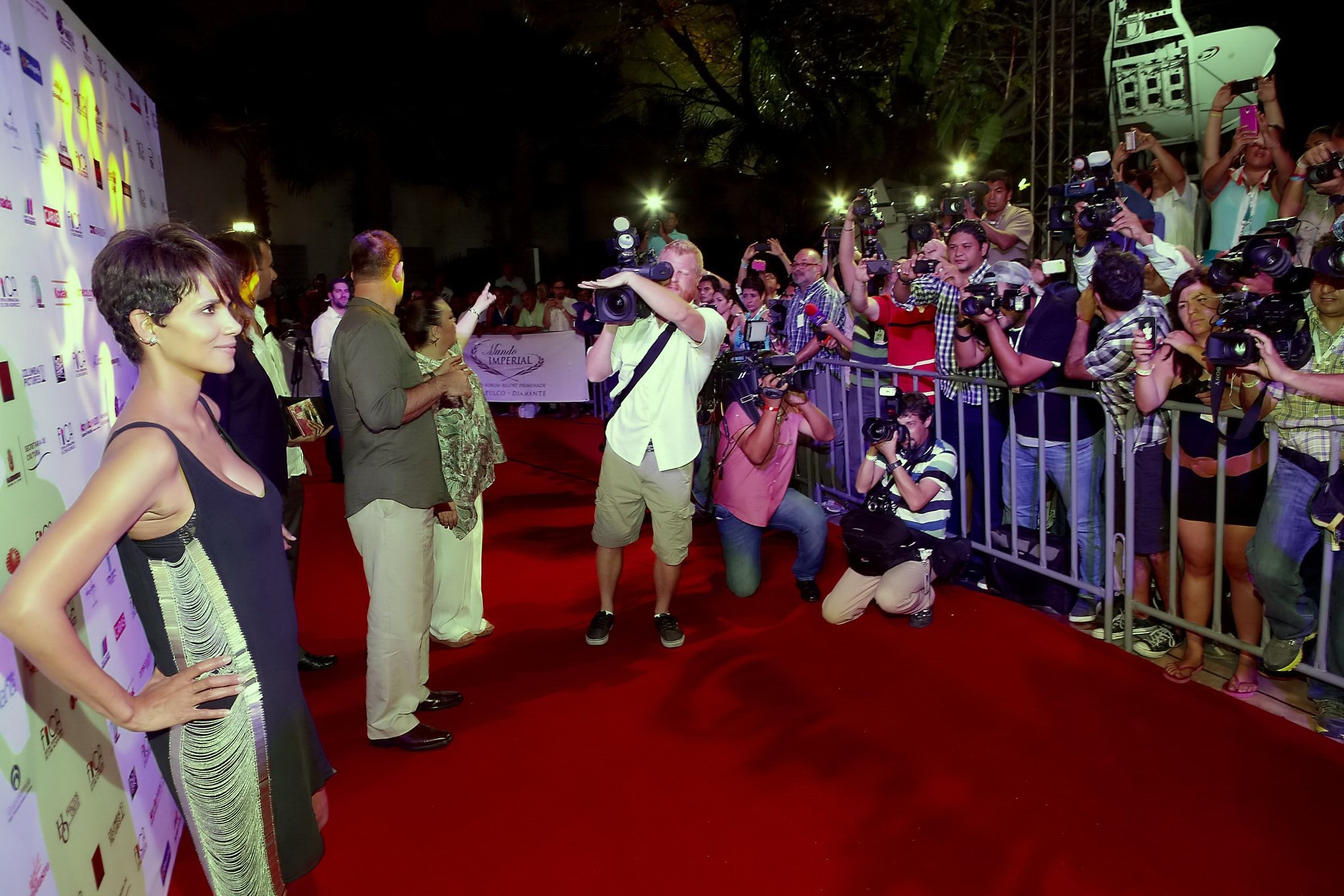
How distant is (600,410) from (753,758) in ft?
25.2

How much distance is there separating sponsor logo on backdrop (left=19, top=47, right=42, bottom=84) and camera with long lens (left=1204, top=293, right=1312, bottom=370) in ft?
11.6

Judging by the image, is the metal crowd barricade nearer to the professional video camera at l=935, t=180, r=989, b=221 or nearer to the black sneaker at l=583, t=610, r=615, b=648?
the professional video camera at l=935, t=180, r=989, b=221

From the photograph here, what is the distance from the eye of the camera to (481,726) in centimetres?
351

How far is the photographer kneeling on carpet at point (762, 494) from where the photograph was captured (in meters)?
4.72

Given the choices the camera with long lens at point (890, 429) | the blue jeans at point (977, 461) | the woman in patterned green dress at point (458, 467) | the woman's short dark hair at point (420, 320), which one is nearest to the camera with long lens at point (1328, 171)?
the blue jeans at point (977, 461)

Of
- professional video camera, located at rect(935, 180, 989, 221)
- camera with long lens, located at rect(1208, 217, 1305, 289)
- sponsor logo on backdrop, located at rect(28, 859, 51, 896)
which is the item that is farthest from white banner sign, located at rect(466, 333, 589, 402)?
sponsor logo on backdrop, located at rect(28, 859, 51, 896)

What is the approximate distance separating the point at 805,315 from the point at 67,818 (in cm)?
544

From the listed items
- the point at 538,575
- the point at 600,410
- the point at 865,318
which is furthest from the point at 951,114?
the point at 538,575

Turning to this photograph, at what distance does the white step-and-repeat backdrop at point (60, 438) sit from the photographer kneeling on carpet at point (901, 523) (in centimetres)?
293

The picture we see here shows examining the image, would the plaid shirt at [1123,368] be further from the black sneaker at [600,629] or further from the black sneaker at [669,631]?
the black sneaker at [600,629]

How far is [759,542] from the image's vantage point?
4805 millimetres

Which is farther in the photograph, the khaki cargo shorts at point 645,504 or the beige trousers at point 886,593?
the beige trousers at point 886,593

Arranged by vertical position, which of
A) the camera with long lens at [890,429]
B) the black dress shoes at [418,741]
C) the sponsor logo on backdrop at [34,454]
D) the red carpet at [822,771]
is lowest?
the red carpet at [822,771]

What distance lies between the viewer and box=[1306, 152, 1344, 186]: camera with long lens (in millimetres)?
3732
